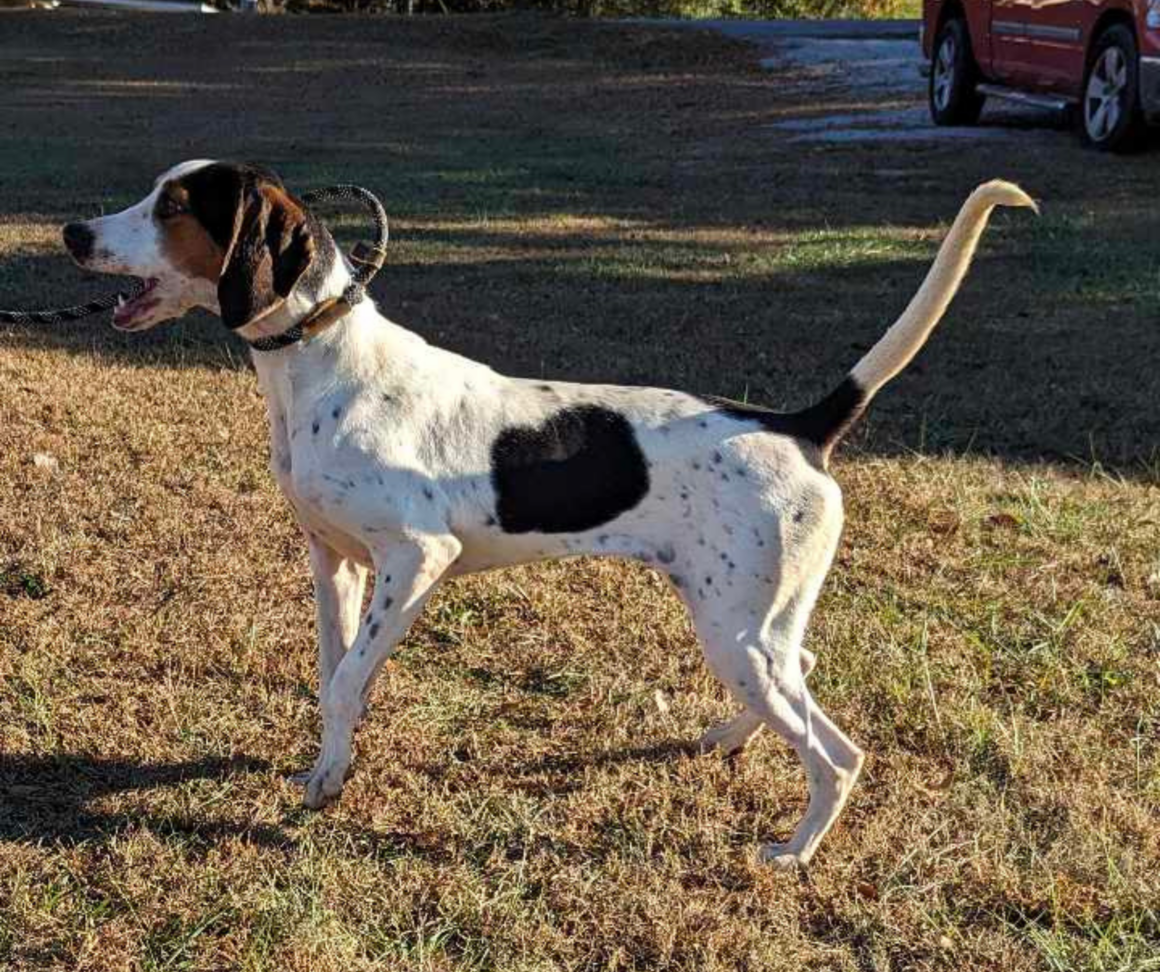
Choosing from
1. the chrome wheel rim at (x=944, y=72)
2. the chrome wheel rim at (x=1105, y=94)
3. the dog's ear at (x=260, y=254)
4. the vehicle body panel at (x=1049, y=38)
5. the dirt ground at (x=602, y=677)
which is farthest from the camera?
the chrome wheel rim at (x=944, y=72)

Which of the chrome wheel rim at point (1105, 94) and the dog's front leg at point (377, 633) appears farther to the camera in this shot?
the chrome wheel rim at point (1105, 94)

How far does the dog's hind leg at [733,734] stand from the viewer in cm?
399

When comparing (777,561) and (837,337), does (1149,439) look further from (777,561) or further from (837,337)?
(777,561)

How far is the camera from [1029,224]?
1097 centimetres

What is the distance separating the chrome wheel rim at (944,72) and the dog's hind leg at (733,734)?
13045 millimetres

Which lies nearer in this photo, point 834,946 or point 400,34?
point 834,946

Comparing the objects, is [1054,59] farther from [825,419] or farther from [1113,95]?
[825,419]

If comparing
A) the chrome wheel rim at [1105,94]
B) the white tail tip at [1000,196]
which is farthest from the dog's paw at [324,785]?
the chrome wheel rim at [1105,94]

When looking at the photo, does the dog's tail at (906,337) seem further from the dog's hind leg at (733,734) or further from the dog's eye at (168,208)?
the dog's eye at (168,208)

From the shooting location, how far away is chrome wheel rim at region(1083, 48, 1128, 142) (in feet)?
41.5

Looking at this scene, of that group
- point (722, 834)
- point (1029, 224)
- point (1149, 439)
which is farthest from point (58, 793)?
point (1029, 224)

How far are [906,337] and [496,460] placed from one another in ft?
3.21

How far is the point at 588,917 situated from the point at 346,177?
10.7m

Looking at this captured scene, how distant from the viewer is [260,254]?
347 centimetres
